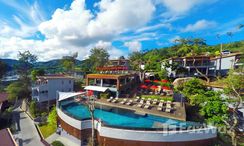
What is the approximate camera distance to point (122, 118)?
1920 cm

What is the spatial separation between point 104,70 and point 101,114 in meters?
15.8

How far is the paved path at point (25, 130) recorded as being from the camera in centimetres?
1872

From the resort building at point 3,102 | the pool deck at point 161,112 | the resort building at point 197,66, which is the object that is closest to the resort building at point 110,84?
the pool deck at point 161,112

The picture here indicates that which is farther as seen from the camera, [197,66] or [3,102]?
[197,66]

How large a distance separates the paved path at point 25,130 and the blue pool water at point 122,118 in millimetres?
5528

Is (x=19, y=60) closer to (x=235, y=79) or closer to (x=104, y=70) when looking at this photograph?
(x=104, y=70)

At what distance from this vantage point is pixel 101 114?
2053 cm

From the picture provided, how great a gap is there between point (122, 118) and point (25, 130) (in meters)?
15.5

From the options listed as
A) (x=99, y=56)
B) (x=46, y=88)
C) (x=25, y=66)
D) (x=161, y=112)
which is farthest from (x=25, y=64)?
(x=161, y=112)

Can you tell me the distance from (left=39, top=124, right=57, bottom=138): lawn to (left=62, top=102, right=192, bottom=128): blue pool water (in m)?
3.89

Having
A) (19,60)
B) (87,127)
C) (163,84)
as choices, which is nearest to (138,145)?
(87,127)

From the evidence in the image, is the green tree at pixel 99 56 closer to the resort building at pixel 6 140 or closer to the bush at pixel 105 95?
the bush at pixel 105 95

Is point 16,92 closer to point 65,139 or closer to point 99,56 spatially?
point 65,139

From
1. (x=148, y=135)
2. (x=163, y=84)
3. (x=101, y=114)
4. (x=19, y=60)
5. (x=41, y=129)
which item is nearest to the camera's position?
(x=148, y=135)
